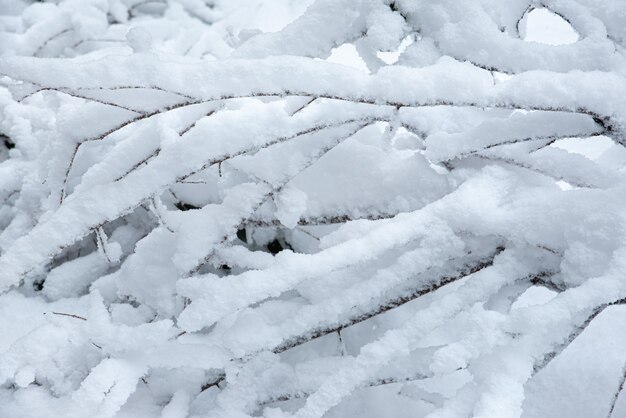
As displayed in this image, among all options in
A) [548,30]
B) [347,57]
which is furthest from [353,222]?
[548,30]

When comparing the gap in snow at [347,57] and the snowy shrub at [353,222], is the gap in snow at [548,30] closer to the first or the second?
the gap in snow at [347,57]

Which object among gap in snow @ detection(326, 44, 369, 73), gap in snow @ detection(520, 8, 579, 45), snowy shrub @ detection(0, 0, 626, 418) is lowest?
gap in snow @ detection(326, 44, 369, 73)

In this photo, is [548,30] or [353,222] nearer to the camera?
[353,222]

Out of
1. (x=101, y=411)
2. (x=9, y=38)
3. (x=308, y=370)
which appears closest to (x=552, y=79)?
(x=308, y=370)

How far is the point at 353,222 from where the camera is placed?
81 cm

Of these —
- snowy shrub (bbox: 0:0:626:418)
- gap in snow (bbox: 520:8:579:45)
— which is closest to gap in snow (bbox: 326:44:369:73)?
gap in snow (bbox: 520:8:579:45)

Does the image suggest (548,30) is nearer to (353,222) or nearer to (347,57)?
(347,57)

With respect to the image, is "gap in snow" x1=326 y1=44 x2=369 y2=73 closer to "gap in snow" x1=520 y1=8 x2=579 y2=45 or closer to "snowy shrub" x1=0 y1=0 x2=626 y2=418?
"gap in snow" x1=520 y1=8 x2=579 y2=45

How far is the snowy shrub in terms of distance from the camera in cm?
64

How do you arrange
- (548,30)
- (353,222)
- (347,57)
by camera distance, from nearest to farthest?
(353,222)
(347,57)
(548,30)

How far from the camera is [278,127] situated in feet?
2.33

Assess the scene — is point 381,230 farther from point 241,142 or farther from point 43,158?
point 43,158

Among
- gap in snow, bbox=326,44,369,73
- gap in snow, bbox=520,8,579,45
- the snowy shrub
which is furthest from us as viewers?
gap in snow, bbox=520,8,579,45

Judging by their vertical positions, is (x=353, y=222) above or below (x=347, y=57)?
above
